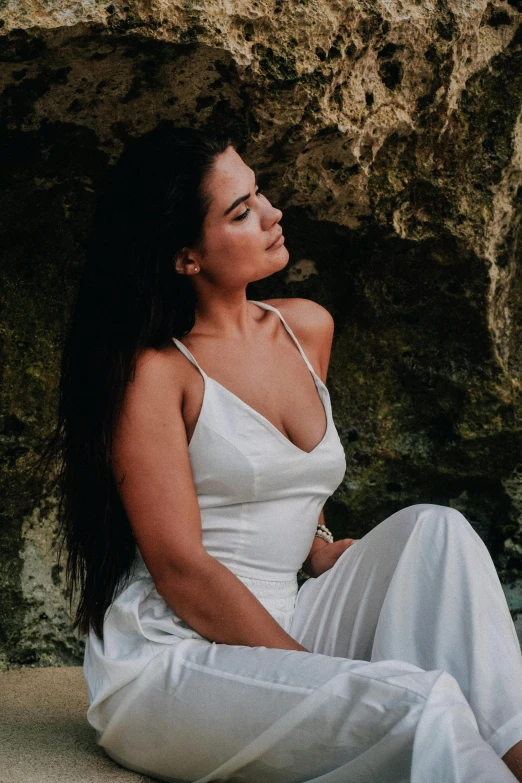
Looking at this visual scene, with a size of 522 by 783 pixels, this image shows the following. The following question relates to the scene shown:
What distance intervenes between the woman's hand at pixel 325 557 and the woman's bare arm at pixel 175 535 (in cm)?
44

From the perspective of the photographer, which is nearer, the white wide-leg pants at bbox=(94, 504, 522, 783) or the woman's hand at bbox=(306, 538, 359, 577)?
the white wide-leg pants at bbox=(94, 504, 522, 783)

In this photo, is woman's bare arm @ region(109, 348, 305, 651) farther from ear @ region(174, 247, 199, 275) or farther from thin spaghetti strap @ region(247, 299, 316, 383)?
thin spaghetti strap @ region(247, 299, 316, 383)

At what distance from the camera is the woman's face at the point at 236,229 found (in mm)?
2744

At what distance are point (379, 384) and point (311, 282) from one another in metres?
0.46

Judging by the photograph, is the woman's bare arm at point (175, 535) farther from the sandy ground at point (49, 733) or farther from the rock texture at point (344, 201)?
the rock texture at point (344, 201)

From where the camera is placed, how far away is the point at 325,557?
2.96 metres

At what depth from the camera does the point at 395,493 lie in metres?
3.70

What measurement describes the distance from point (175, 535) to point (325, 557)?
67 cm

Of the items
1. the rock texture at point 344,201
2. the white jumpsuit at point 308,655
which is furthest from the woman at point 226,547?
the rock texture at point 344,201

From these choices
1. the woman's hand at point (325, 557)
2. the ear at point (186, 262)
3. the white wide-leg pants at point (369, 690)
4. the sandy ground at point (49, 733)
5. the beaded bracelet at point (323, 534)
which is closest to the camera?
the white wide-leg pants at point (369, 690)

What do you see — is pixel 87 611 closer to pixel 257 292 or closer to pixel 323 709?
pixel 323 709

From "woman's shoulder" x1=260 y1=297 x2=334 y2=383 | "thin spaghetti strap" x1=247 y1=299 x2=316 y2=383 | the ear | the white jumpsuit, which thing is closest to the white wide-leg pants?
the white jumpsuit

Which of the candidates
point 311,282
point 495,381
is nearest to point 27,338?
point 311,282

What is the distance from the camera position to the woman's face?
9.00ft
